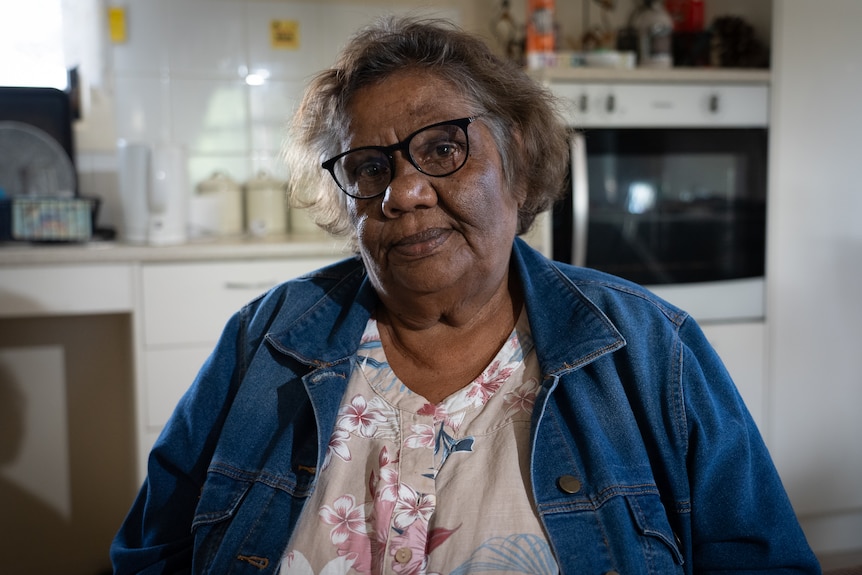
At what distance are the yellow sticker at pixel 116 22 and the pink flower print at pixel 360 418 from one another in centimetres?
210

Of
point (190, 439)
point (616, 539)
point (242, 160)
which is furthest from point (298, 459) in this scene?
point (242, 160)

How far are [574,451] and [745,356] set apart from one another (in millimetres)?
1768

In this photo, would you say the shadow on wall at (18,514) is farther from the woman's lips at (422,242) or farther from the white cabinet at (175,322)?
the woman's lips at (422,242)

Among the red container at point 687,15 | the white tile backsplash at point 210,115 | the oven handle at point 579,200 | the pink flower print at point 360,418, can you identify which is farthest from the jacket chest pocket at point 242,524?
the red container at point 687,15

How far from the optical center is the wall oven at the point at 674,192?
2.46 meters

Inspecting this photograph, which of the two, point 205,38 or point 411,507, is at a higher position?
point 205,38

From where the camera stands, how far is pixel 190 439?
1.14 meters

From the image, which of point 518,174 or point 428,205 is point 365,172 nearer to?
point 428,205

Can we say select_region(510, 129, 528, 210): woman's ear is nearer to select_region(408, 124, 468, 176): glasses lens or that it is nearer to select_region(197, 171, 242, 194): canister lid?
select_region(408, 124, 468, 176): glasses lens

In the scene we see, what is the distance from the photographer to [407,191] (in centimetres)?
107

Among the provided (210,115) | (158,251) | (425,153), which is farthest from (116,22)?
(425,153)

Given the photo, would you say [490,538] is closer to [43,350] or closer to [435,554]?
[435,554]

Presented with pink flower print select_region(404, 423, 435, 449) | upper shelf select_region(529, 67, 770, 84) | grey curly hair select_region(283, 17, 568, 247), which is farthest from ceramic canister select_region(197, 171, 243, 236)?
pink flower print select_region(404, 423, 435, 449)

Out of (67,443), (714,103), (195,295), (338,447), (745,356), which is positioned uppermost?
(714,103)
